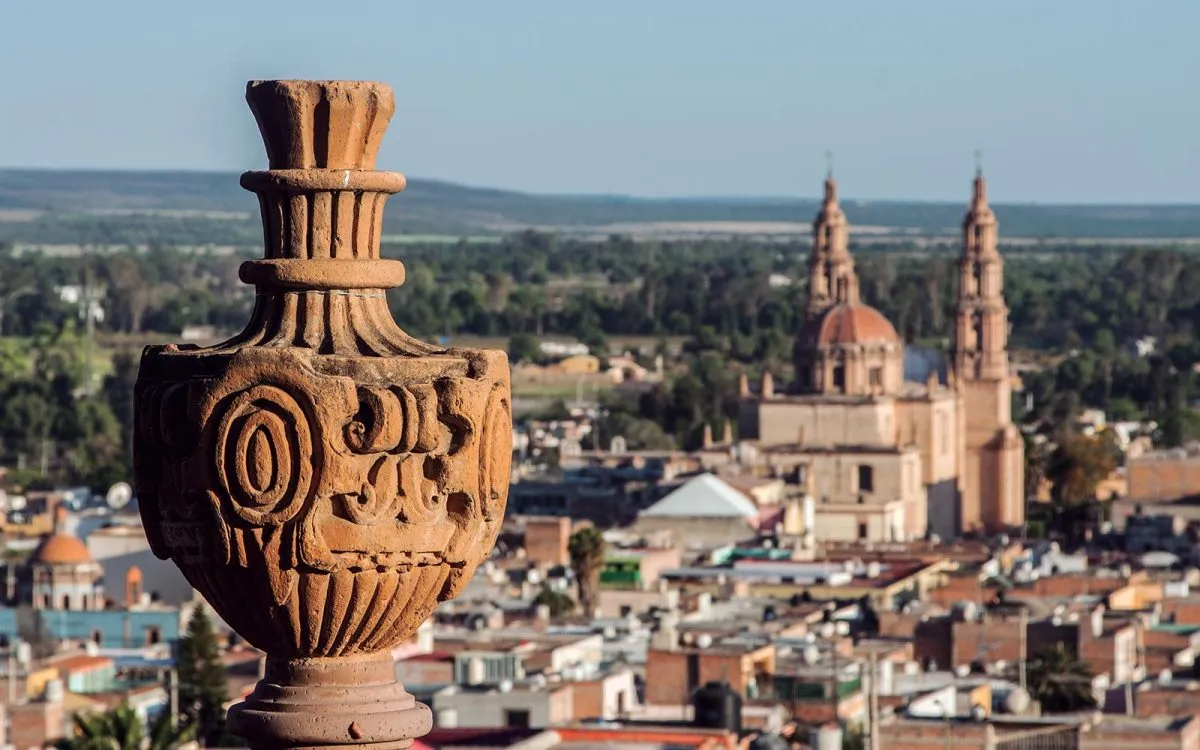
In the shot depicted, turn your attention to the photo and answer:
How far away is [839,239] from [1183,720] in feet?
157

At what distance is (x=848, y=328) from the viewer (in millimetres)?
74000

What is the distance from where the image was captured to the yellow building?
241ft

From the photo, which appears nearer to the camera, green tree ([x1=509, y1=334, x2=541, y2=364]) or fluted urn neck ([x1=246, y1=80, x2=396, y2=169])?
fluted urn neck ([x1=246, y1=80, x2=396, y2=169])

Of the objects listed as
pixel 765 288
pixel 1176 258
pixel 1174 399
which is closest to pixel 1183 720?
pixel 1174 399

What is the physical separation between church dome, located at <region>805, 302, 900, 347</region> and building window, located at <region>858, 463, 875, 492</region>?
102 inches

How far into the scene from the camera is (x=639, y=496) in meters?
70.5

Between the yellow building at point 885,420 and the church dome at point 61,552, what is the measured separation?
2357 centimetres

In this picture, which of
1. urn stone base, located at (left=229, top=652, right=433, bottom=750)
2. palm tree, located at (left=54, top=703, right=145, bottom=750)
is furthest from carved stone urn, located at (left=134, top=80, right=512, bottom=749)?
palm tree, located at (left=54, top=703, right=145, bottom=750)

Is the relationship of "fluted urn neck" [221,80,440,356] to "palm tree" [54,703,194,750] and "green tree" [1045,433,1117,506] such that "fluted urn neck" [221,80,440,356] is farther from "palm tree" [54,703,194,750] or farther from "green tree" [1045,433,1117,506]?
"green tree" [1045,433,1117,506]

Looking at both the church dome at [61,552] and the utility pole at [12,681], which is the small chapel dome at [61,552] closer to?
the church dome at [61,552]

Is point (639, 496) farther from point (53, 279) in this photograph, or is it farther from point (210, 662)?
point (53, 279)

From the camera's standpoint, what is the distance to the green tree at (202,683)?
36.8 m

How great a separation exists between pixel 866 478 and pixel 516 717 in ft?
125

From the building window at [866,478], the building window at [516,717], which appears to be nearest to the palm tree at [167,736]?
the building window at [516,717]
